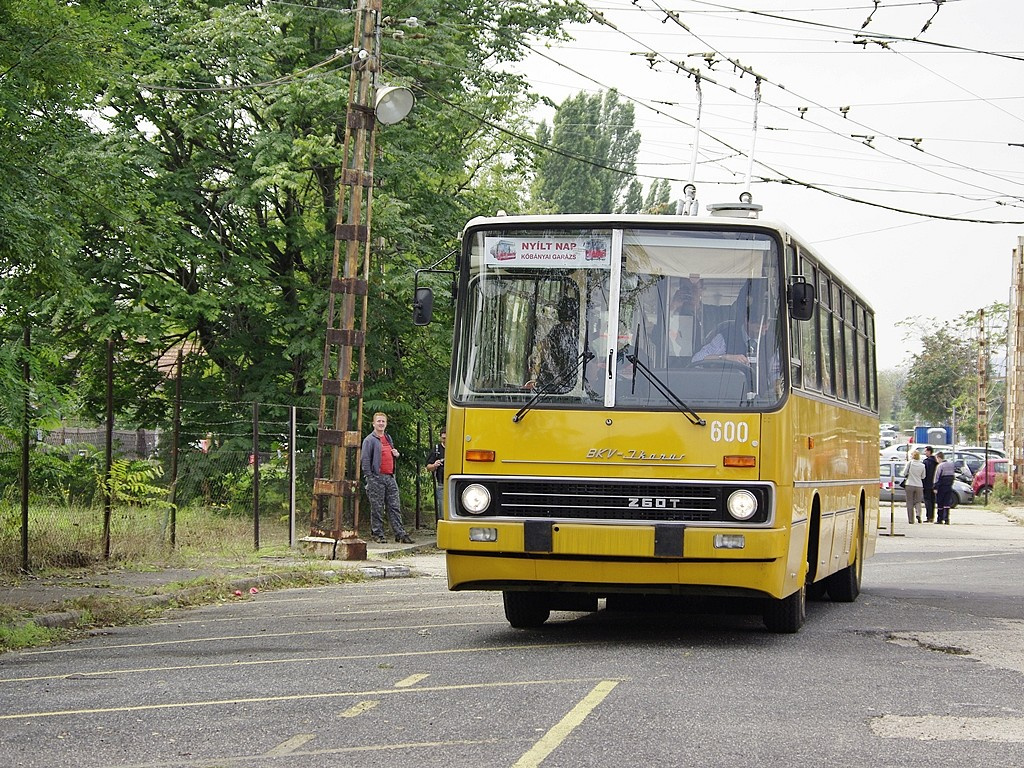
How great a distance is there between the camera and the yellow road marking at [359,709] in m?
7.98

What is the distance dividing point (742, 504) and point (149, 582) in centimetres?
746

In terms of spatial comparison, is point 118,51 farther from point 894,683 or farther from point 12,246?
point 894,683

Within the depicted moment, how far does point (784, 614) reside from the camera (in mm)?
11883

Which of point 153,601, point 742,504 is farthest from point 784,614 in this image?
point 153,601

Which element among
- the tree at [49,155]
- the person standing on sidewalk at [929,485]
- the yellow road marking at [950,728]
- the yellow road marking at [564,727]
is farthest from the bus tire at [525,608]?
the person standing on sidewalk at [929,485]

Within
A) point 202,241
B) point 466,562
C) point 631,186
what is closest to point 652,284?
point 466,562

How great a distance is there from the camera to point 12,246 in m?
11.5

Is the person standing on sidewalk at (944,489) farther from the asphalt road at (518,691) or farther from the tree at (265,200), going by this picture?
the asphalt road at (518,691)

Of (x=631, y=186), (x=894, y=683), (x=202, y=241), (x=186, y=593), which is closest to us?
(x=894, y=683)

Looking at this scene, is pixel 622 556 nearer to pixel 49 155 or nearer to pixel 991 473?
pixel 49 155

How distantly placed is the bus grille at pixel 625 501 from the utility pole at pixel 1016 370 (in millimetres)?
38028

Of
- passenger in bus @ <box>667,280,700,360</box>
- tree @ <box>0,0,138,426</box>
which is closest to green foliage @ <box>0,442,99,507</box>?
tree @ <box>0,0,138,426</box>

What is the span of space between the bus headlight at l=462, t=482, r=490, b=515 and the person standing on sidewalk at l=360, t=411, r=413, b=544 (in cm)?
1298

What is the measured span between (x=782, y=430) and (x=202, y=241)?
18450 millimetres
